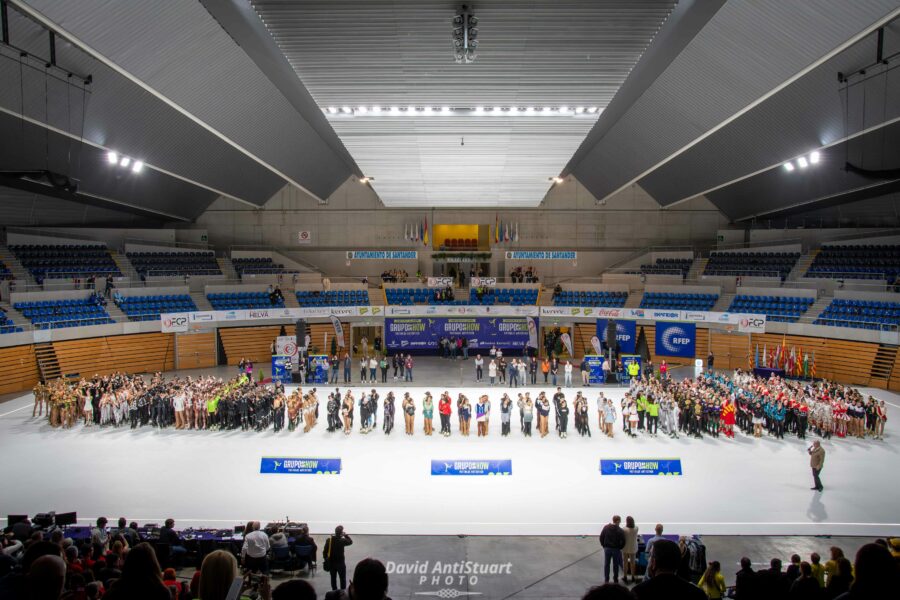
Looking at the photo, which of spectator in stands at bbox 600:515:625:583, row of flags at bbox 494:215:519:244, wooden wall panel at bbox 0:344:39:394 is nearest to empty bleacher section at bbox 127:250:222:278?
wooden wall panel at bbox 0:344:39:394

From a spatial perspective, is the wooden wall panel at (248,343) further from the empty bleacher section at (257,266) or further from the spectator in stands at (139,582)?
the spectator in stands at (139,582)

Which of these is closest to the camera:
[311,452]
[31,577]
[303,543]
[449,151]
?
[31,577]

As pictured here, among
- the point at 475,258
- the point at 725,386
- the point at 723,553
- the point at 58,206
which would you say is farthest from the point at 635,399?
the point at 58,206

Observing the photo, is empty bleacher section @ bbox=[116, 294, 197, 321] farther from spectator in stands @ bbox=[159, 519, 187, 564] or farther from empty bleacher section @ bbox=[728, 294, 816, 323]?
empty bleacher section @ bbox=[728, 294, 816, 323]

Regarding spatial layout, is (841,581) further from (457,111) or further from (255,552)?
(457,111)

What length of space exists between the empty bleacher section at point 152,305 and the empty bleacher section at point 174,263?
2.93 meters

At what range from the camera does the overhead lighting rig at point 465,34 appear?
13.1 meters

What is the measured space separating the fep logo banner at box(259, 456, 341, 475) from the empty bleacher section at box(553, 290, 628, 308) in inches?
999

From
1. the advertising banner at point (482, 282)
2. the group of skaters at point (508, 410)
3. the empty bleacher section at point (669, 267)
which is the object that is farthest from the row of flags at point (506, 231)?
the group of skaters at point (508, 410)

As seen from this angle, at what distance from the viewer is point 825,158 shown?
28.9 meters

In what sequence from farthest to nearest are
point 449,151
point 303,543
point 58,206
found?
point 58,206 → point 449,151 → point 303,543

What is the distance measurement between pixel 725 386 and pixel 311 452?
15332 mm

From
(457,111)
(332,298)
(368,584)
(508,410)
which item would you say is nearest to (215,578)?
(368,584)

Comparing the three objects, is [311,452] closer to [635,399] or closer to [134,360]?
[635,399]
